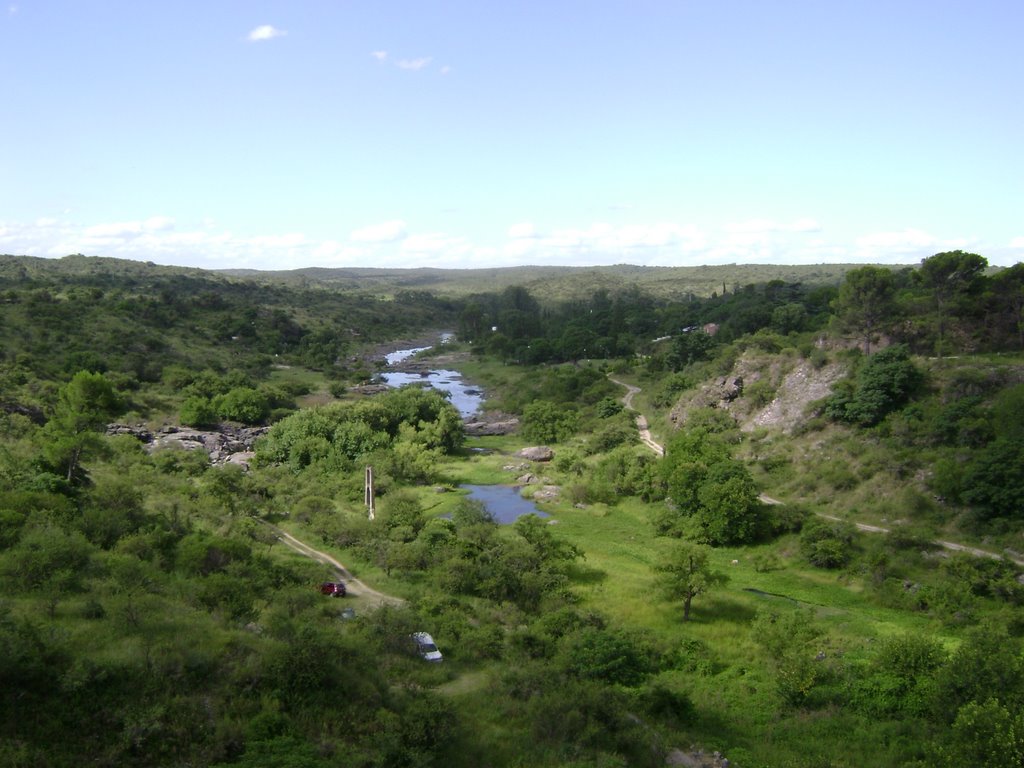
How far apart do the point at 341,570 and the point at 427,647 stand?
10694 millimetres

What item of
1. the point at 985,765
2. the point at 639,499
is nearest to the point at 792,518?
the point at 639,499

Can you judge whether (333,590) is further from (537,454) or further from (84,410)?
(84,410)

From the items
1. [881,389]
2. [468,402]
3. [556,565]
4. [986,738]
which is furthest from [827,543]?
[468,402]

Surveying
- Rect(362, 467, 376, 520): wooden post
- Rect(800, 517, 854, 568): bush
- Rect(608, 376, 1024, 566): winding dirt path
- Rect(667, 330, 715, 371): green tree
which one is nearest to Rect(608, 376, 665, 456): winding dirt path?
Rect(608, 376, 1024, 566): winding dirt path

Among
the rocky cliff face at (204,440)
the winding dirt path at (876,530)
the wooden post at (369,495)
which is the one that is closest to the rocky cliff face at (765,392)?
the winding dirt path at (876,530)

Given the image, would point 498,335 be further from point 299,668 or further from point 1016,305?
point 299,668

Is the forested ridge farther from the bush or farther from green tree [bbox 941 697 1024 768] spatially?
the bush

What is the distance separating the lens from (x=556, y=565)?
34.9 m

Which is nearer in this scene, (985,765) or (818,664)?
(985,765)

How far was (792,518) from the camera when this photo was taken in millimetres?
40156

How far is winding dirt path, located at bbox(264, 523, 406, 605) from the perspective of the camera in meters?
30.9

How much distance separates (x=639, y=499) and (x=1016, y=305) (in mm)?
31196

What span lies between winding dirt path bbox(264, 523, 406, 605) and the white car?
2639 millimetres

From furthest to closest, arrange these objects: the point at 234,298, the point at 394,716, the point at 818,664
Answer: the point at 234,298 < the point at 818,664 < the point at 394,716
